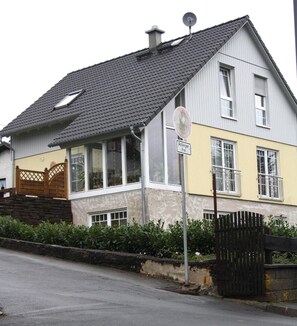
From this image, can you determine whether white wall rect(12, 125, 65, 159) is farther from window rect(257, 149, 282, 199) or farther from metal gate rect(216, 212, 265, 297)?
metal gate rect(216, 212, 265, 297)

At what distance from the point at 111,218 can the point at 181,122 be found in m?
11.2

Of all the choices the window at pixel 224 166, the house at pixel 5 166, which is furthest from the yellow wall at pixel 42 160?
the window at pixel 224 166

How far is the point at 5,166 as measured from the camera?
3222 cm

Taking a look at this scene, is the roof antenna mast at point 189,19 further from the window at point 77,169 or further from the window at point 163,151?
the window at point 77,169

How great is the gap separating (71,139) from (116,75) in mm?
5604

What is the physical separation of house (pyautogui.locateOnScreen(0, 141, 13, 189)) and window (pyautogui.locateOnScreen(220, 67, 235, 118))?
988cm

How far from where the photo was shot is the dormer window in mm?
29453

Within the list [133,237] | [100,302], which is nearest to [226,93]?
[133,237]

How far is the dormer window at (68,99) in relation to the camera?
29.5m

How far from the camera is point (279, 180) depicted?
1118 inches

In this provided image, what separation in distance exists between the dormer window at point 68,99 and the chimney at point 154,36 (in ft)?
11.9

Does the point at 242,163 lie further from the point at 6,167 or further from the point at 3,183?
the point at 3,183

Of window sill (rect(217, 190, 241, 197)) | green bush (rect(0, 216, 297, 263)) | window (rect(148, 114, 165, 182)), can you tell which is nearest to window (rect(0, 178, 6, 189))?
window (rect(148, 114, 165, 182))

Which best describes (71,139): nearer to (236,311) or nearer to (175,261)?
(175,261)
